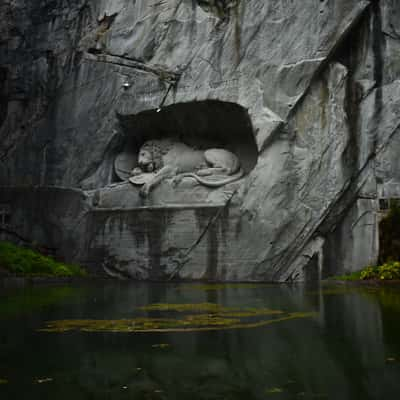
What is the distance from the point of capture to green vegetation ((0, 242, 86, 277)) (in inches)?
377

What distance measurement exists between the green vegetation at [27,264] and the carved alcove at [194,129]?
341cm

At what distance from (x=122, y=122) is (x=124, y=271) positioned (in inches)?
149

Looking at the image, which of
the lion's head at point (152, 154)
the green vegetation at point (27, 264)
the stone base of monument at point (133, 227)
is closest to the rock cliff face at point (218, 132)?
the stone base of monument at point (133, 227)

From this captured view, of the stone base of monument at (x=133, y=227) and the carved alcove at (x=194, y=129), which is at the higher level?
the carved alcove at (x=194, y=129)

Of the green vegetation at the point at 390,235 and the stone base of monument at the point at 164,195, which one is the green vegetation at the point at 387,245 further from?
the stone base of monument at the point at 164,195

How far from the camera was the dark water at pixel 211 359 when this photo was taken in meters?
2.54

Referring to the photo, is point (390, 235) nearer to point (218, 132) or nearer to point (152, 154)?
point (218, 132)

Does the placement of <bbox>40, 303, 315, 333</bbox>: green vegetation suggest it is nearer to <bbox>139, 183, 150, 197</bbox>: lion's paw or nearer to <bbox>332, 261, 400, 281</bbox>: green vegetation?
<bbox>332, 261, 400, 281</bbox>: green vegetation

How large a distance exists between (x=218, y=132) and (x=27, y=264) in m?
5.80

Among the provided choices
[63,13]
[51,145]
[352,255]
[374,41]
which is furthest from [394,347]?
[63,13]

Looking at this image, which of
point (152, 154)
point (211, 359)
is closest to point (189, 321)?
point (211, 359)

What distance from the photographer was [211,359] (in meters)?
3.15

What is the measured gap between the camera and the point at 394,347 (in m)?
3.38

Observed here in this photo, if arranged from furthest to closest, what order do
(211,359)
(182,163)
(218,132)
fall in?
1. (218,132)
2. (182,163)
3. (211,359)
